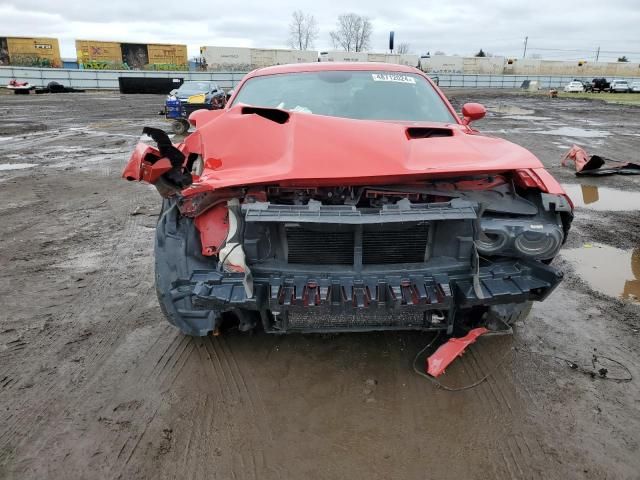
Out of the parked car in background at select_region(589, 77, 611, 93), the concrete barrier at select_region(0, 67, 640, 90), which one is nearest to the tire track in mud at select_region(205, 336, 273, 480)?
the concrete barrier at select_region(0, 67, 640, 90)

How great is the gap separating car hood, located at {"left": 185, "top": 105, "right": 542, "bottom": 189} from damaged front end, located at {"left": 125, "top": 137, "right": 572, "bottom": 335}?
129 millimetres

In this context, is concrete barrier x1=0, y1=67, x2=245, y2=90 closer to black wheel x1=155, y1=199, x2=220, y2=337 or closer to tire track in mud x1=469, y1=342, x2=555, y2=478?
black wheel x1=155, y1=199, x2=220, y2=337

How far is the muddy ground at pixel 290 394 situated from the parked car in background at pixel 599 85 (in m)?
48.3

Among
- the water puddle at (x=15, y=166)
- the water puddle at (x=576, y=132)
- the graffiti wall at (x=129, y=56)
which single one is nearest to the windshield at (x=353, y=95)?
the water puddle at (x=15, y=166)

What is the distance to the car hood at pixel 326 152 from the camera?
2338 mm

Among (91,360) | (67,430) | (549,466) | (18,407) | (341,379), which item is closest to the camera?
(549,466)

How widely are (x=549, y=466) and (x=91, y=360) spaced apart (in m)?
2.69

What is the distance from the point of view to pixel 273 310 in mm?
2408

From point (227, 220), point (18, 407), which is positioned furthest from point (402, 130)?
point (18, 407)

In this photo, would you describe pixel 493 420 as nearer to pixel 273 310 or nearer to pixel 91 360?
pixel 273 310

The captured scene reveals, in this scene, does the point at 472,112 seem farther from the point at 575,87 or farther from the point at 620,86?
the point at 620,86

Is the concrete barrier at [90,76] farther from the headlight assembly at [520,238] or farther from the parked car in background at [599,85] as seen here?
the headlight assembly at [520,238]

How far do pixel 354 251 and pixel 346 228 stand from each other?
15cm

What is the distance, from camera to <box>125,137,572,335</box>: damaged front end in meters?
2.37
